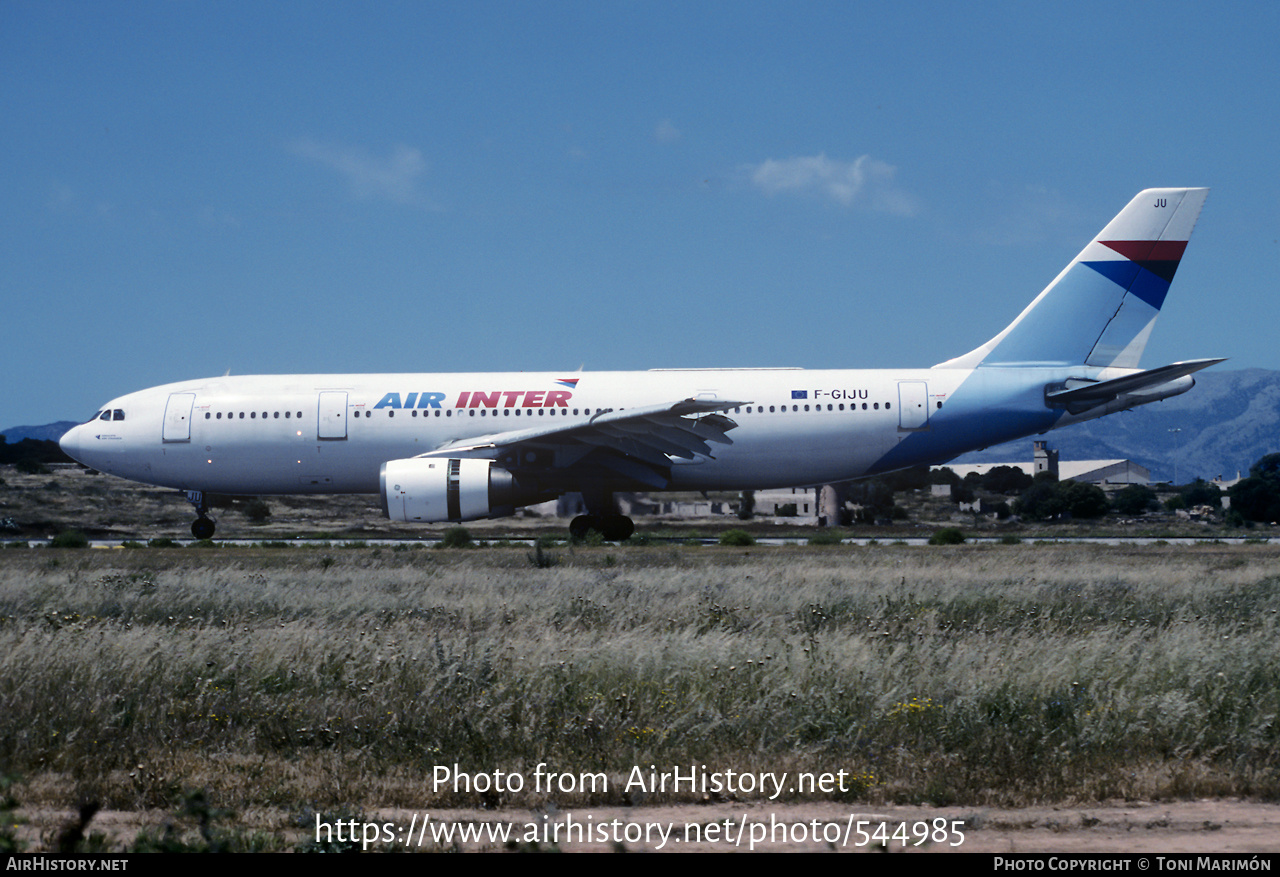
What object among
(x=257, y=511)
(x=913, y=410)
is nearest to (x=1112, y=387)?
(x=913, y=410)

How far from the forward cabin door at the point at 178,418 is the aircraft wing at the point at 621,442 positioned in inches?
228

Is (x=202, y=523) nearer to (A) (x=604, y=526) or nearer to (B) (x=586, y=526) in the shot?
(B) (x=586, y=526)

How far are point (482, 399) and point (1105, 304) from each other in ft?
46.2

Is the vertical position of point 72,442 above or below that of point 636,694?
above

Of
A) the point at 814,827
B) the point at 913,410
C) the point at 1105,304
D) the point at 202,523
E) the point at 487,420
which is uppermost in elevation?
the point at 1105,304

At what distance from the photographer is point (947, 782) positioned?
18.5 ft

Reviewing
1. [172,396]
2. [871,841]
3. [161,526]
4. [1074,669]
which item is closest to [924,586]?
[1074,669]

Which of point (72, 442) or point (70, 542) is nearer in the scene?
point (70, 542)

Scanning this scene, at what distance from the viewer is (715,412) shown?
2205cm

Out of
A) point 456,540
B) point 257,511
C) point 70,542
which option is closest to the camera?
point 456,540

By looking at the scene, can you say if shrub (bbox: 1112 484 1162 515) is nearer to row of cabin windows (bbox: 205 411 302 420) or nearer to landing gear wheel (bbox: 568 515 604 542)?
landing gear wheel (bbox: 568 515 604 542)

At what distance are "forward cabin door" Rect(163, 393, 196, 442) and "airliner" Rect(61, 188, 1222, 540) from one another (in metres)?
0.04

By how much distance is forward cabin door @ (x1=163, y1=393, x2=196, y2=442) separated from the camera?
945 inches
